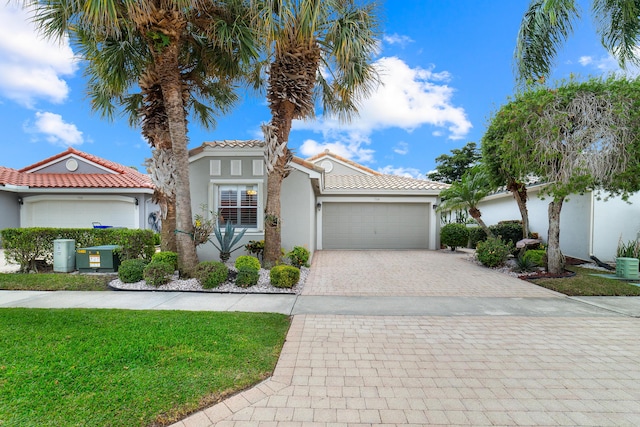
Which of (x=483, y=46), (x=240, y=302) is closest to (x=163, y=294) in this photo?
(x=240, y=302)

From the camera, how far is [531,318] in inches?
219

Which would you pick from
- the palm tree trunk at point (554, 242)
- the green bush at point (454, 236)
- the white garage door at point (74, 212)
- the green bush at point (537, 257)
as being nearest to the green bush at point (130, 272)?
the white garage door at point (74, 212)

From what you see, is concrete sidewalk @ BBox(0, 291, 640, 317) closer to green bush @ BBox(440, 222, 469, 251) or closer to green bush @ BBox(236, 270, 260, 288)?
green bush @ BBox(236, 270, 260, 288)

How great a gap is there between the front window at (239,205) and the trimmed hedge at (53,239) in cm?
253

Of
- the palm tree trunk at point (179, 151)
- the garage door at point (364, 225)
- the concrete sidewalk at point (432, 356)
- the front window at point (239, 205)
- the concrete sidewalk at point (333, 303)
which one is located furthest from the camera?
the garage door at point (364, 225)

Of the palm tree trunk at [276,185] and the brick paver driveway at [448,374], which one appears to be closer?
the brick paver driveway at [448,374]

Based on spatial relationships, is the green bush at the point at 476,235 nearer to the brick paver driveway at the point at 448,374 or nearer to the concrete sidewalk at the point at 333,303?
the concrete sidewalk at the point at 333,303

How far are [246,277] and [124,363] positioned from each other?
3978 mm

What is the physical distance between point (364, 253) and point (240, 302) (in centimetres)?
885

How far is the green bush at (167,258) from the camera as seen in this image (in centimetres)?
790

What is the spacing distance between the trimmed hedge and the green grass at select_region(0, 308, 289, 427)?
375 cm

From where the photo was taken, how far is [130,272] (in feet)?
25.3

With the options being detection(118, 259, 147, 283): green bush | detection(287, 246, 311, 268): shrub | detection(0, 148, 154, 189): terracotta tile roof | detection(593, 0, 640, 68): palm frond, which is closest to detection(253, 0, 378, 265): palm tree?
detection(287, 246, 311, 268): shrub

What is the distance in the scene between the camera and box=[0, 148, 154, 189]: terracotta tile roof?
15430mm
